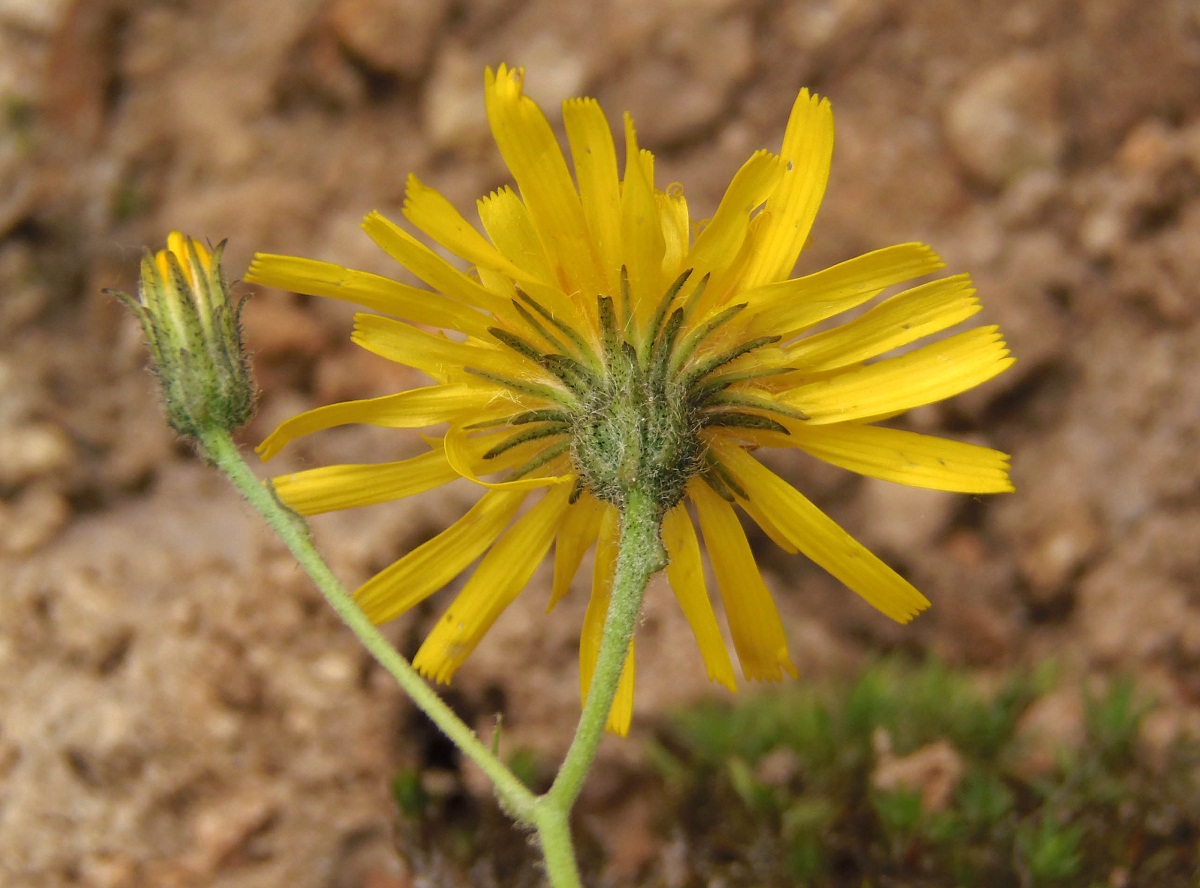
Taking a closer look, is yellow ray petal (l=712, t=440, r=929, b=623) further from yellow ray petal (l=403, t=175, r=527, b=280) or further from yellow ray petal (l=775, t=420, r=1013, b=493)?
yellow ray petal (l=403, t=175, r=527, b=280)

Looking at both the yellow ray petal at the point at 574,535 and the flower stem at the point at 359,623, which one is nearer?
the flower stem at the point at 359,623

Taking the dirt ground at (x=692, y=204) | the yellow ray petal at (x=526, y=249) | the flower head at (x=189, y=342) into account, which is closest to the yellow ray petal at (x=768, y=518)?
the yellow ray petal at (x=526, y=249)

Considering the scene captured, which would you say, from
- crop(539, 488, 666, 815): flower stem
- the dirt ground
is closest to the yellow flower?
crop(539, 488, 666, 815): flower stem

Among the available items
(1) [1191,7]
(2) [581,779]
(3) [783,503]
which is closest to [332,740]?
(2) [581,779]

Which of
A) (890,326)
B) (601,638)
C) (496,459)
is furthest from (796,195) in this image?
(601,638)

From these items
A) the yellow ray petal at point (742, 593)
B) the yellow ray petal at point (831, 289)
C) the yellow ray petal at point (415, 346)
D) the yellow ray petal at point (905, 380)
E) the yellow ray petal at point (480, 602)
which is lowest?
the yellow ray petal at point (742, 593)

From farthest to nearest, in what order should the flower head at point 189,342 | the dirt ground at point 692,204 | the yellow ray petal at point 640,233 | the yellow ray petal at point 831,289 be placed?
the dirt ground at point 692,204 → the flower head at point 189,342 → the yellow ray petal at point 831,289 → the yellow ray petal at point 640,233

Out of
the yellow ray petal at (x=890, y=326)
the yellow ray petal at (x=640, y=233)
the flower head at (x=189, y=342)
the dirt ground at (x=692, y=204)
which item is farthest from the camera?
the dirt ground at (x=692, y=204)

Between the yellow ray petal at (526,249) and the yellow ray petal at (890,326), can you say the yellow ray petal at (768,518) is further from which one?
the yellow ray petal at (526,249)
